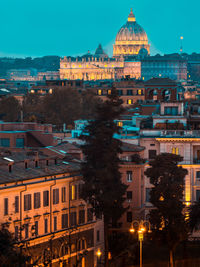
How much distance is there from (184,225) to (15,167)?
787 centimetres

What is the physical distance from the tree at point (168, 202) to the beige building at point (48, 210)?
266 cm

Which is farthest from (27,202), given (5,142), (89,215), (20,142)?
(5,142)

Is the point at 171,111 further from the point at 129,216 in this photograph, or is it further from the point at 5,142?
the point at 129,216

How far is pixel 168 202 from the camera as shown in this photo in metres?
43.3

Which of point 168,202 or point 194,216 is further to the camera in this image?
point 194,216

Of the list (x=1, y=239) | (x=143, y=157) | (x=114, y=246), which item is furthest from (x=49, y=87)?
(x=1, y=239)

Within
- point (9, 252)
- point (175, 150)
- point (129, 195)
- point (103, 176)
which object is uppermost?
point (175, 150)

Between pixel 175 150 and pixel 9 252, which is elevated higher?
pixel 175 150

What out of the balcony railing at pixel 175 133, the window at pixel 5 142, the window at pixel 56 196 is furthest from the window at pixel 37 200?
the balcony railing at pixel 175 133

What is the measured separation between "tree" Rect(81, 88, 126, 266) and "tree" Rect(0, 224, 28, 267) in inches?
297

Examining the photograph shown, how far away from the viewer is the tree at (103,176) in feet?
129

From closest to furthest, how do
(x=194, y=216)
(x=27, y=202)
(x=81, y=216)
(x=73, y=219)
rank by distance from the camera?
(x=27, y=202)
(x=73, y=219)
(x=81, y=216)
(x=194, y=216)

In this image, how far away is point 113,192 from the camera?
39.7 m

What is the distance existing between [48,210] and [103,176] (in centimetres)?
295
